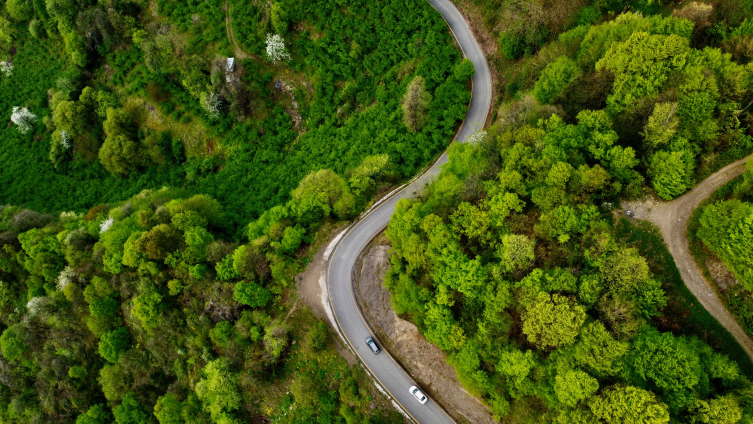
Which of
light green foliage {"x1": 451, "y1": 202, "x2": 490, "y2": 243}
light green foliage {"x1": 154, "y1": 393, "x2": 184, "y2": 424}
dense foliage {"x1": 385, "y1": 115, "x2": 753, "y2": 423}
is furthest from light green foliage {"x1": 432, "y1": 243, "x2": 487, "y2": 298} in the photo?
light green foliage {"x1": 154, "y1": 393, "x2": 184, "y2": 424}

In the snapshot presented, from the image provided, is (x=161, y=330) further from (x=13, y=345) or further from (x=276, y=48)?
(x=276, y=48)

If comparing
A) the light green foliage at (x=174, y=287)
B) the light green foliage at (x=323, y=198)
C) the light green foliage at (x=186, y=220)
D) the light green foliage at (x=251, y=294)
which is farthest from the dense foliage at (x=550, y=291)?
the light green foliage at (x=186, y=220)

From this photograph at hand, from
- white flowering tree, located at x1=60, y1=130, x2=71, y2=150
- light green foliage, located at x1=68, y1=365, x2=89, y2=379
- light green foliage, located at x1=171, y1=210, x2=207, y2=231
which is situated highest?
white flowering tree, located at x1=60, y1=130, x2=71, y2=150

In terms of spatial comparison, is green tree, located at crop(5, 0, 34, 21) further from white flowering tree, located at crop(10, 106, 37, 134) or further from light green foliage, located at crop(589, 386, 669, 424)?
light green foliage, located at crop(589, 386, 669, 424)

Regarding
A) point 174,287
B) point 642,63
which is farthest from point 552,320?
point 174,287

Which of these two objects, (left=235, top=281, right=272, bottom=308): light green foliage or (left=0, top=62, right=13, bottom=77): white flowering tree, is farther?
(left=0, top=62, right=13, bottom=77): white flowering tree

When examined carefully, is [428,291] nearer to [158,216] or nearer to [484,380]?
[484,380]
